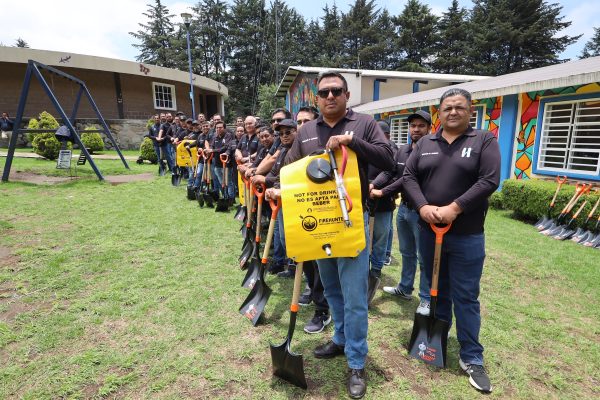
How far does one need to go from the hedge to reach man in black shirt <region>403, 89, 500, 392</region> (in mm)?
5452

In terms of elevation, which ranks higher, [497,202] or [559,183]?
[559,183]

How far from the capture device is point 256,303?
3348 millimetres

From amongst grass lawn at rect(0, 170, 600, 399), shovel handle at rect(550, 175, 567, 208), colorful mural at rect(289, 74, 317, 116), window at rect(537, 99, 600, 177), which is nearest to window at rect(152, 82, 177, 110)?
colorful mural at rect(289, 74, 317, 116)

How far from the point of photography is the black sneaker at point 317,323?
3143 millimetres

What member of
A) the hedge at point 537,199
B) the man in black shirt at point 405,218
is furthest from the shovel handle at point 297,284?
the hedge at point 537,199

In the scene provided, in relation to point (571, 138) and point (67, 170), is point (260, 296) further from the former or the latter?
point (67, 170)

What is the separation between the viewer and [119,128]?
68.5 ft

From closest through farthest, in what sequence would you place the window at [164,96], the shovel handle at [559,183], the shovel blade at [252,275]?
1. the shovel blade at [252,275]
2. the shovel handle at [559,183]
3. the window at [164,96]

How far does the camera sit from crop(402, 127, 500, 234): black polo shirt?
7.66 ft

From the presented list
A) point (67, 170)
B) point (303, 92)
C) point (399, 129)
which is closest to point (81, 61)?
point (67, 170)

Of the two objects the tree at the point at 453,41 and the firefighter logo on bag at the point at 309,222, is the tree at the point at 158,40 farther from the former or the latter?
the firefighter logo on bag at the point at 309,222

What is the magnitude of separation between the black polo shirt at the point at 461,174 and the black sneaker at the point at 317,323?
1435 millimetres

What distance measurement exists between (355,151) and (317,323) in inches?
71.2

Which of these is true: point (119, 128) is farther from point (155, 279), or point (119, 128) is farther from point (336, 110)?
point (336, 110)
